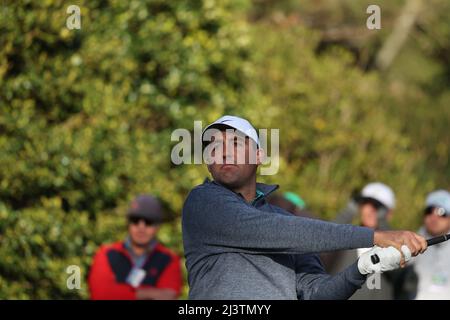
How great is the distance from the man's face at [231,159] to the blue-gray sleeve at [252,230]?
10cm

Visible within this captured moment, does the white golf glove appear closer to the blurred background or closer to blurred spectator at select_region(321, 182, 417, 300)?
blurred spectator at select_region(321, 182, 417, 300)

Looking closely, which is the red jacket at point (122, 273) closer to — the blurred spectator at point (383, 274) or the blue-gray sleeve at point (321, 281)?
the blurred spectator at point (383, 274)

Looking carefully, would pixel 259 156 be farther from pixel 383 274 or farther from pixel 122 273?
pixel 383 274

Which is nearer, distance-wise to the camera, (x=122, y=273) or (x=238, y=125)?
(x=238, y=125)

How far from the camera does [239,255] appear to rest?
15.6ft

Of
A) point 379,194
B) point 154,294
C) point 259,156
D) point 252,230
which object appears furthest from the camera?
point 379,194

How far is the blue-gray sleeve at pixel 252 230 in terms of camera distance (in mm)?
4520

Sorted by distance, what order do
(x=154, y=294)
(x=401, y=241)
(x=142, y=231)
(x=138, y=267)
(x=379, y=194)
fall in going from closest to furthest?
(x=401, y=241) → (x=154, y=294) → (x=138, y=267) → (x=142, y=231) → (x=379, y=194)

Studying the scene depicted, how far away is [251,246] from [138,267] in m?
4.25

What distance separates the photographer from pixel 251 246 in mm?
4668

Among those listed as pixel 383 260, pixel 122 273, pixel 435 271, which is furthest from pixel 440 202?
pixel 383 260

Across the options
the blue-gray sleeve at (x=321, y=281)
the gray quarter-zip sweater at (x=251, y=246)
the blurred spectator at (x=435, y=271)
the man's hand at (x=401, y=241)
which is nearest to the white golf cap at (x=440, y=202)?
the blurred spectator at (x=435, y=271)

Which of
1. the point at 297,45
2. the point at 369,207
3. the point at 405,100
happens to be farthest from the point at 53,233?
the point at 405,100
